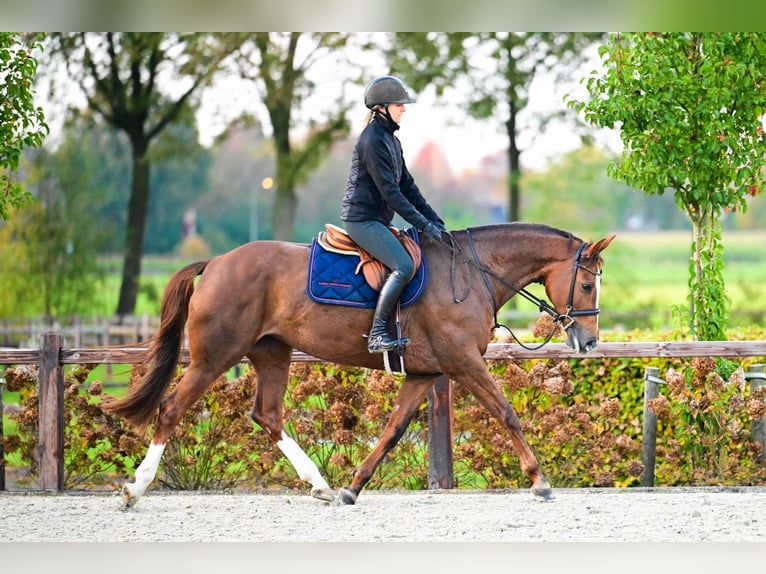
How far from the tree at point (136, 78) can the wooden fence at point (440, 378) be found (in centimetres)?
1258

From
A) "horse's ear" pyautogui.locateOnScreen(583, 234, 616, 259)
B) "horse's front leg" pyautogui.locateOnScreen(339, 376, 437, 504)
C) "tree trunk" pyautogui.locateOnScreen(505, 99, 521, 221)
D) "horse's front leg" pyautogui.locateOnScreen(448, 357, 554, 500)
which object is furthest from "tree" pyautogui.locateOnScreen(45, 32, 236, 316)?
"horse's ear" pyautogui.locateOnScreen(583, 234, 616, 259)

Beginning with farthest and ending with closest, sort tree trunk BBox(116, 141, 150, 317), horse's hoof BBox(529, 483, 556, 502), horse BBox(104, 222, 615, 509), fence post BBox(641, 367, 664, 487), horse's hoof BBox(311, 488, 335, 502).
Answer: tree trunk BBox(116, 141, 150, 317) → fence post BBox(641, 367, 664, 487) → horse's hoof BBox(311, 488, 335, 502) → horse BBox(104, 222, 615, 509) → horse's hoof BBox(529, 483, 556, 502)

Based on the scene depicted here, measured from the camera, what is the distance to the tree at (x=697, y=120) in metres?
8.27

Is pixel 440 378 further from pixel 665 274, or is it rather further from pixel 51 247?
pixel 665 274

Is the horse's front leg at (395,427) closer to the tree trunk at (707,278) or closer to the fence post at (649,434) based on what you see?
the fence post at (649,434)

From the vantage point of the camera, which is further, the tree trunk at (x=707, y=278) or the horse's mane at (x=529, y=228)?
the tree trunk at (x=707, y=278)

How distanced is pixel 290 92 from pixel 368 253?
1373cm

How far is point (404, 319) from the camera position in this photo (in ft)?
22.4

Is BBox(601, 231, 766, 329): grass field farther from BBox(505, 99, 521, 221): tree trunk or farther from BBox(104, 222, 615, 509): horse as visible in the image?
BBox(104, 222, 615, 509): horse

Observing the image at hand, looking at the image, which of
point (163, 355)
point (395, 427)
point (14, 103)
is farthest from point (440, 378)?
point (14, 103)

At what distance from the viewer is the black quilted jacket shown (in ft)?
21.8

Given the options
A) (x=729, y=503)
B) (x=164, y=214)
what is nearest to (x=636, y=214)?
(x=164, y=214)

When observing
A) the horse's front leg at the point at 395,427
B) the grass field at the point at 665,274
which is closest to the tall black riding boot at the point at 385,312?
the horse's front leg at the point at 395,427

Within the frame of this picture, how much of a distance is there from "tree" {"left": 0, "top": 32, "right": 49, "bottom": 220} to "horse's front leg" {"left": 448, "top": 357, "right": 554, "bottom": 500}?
148 inches
